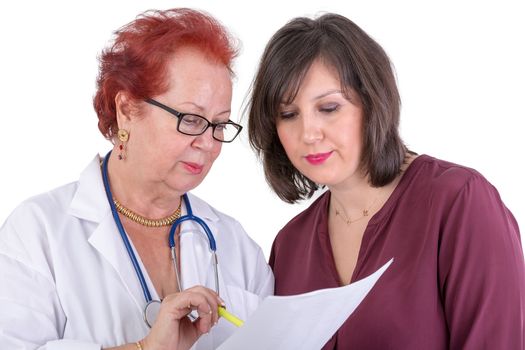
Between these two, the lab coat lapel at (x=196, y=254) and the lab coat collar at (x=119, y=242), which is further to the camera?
the lab coat lapel at (x=196, y=254)

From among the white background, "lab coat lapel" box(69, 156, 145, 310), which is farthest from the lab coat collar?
the white background

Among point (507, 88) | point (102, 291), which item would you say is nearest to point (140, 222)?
point (102, 291)

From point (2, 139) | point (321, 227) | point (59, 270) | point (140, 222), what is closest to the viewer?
point (59, 270)

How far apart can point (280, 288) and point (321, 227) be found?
0.90 ft

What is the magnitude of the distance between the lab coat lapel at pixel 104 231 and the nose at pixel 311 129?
0.67m

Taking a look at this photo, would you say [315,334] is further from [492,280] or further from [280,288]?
[280,288]

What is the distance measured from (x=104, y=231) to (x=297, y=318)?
0.78 m

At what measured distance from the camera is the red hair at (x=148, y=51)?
253cm

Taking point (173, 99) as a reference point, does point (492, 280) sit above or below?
below

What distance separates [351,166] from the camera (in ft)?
9.02

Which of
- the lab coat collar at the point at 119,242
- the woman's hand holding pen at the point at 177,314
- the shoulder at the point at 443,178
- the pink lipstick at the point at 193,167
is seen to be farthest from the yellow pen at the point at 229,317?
the shoulder at the point at 443,178

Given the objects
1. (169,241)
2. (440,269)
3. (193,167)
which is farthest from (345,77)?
(169,241)

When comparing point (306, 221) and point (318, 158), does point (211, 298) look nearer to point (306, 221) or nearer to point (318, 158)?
point (318, 158)

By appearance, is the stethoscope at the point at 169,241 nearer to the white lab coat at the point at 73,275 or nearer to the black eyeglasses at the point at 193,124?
the white lab coat at the point at 73,275
